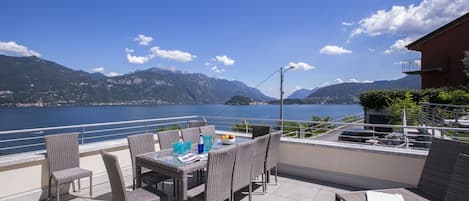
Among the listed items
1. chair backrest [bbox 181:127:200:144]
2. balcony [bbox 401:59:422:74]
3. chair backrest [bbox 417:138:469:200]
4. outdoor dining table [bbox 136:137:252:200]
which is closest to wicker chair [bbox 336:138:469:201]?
chair backrest [bbox 417:138:469:200]

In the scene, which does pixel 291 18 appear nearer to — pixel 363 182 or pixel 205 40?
pixel 363 182

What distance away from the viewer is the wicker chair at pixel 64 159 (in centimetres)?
329

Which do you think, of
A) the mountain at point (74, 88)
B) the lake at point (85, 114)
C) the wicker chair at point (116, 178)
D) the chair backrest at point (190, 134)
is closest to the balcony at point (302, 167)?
the chair backrest at point (190, 134)

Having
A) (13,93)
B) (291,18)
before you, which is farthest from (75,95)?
(291,18)

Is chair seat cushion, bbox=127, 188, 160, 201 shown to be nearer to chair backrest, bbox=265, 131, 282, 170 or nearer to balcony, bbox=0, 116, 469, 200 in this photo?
balcony, bbox=0, 116, 469, 200

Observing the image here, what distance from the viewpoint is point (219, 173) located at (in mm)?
2527

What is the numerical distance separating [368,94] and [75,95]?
43.0m

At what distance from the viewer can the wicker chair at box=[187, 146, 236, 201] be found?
2.43m

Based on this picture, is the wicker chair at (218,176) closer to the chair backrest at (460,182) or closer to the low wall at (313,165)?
the chair backrest at (460,182)

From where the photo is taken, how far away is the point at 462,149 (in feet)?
8.13

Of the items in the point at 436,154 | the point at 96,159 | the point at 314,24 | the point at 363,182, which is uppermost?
the point at 314,24

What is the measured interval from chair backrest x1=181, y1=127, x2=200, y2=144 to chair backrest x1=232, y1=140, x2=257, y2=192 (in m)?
1.45

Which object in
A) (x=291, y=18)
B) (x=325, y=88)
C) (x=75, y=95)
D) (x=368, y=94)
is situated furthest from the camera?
(x=325, y=88)

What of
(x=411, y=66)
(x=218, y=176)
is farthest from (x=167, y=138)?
(x=411, y=66)
